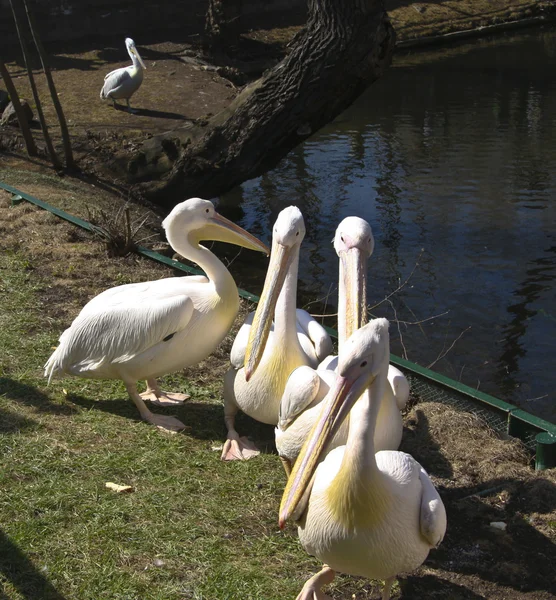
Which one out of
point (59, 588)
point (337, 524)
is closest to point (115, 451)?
point (59, 588)

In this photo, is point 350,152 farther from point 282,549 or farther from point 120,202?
point 282,549

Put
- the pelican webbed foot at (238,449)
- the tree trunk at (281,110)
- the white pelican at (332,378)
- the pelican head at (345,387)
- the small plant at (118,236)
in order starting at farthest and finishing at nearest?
1. the tree trunk at (281,110)
2. the small plant at (118,236)
3. the pelican webbed foot at (238,449)
4. the white pelican at (332,378)
5. the pelican head at (345,387)

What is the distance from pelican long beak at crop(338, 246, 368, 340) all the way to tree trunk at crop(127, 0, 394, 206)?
3672 mm

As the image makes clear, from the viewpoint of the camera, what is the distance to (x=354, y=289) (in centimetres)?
355

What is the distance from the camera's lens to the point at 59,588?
2773 mm

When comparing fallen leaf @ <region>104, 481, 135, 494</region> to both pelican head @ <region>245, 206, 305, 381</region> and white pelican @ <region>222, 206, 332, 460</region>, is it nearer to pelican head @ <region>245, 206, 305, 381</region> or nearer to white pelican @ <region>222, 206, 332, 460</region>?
white pelican @ <region>222, 206, 332, 460</region>

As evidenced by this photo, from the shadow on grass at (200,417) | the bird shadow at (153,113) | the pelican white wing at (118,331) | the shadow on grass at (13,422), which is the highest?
the pelican white wing at (118,331)

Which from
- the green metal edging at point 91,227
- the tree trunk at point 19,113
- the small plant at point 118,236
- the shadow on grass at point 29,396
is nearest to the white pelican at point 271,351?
the shadow on grass at point 29,396

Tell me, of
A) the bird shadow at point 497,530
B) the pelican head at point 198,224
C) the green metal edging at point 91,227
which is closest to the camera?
the bird shadow at point 497,530

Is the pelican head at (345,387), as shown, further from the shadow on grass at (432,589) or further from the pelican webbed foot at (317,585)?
the shadow on grass at (432,589)

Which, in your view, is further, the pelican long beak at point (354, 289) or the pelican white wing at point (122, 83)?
the pelican white wing at point (122, 83)

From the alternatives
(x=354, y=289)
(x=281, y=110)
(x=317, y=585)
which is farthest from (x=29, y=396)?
(x=281, y=110)

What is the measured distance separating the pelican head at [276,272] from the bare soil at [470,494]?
2.08ft

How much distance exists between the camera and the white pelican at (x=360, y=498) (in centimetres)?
260
